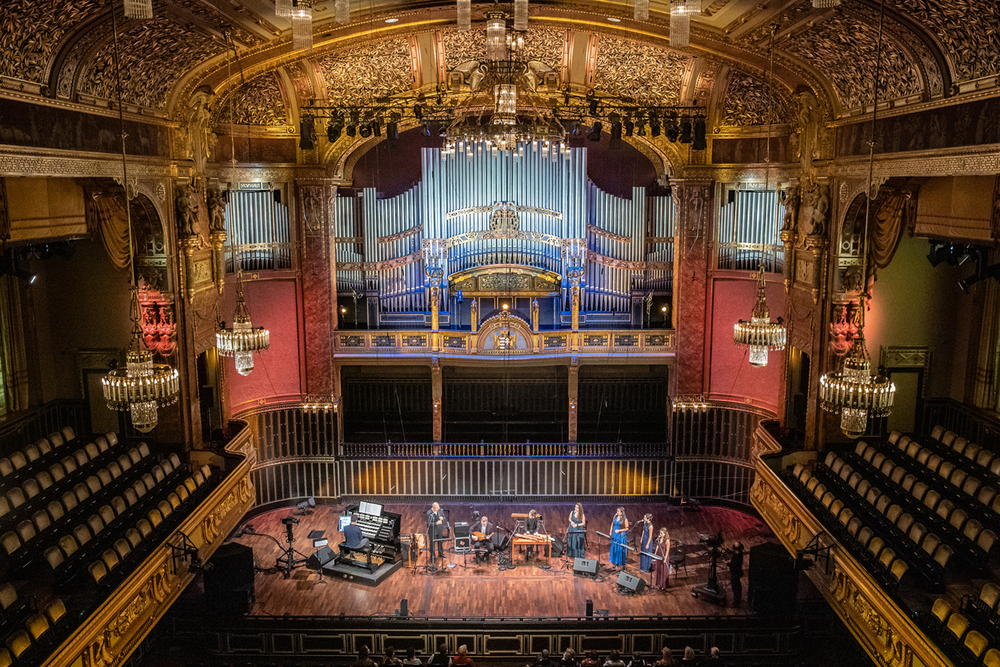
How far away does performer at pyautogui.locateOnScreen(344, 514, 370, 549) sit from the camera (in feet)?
43.5

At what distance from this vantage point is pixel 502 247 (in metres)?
14.9

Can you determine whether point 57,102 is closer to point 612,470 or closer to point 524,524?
point 524,524

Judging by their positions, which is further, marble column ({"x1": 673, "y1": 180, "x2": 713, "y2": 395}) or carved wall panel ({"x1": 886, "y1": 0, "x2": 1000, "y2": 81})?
marble column ({"x1": 673, "y1": 180, "x2": 713, "y2": 395})

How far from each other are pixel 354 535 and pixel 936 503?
27.6ft

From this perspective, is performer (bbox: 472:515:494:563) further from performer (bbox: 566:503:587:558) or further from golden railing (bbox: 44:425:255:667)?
golden railing (bbox: 44:425:255:667)

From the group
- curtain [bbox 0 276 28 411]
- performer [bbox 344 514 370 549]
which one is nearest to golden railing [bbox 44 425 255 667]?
performer [bbox 344 514 370 549]

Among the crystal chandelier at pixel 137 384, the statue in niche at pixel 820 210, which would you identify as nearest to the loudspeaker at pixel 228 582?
the crystal chandelier at pixel 137 384

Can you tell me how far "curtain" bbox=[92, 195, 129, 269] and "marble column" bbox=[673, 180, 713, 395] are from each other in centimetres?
921

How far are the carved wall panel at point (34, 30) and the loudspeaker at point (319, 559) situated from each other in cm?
787

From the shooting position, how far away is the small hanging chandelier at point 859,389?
7848 mm

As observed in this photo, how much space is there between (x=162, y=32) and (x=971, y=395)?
12475mm

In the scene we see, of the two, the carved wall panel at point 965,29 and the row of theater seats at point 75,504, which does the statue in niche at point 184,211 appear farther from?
the carved wall panel at point 965,29

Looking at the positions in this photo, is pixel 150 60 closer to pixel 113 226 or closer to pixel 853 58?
pixel 113 226

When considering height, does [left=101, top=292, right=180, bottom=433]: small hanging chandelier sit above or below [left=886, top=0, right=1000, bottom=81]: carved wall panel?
below
